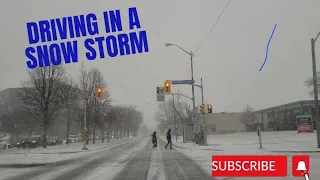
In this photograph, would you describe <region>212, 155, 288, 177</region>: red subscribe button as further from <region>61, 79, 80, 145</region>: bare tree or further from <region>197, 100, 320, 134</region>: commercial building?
<region>61, 79, 80, 145</region>: bare tree

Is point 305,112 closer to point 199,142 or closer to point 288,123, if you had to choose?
point 288,123

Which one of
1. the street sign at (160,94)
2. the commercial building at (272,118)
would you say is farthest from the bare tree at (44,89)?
the commercial building at (272,118)

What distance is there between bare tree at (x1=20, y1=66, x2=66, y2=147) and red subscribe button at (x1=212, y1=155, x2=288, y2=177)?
28.9 metres

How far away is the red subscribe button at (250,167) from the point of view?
11.6 meters

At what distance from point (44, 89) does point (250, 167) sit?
31.0 m

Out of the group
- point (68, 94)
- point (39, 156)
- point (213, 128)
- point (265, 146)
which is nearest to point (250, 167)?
point (39, 156)

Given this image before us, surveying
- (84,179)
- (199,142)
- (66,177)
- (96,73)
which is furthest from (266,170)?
(96,73)

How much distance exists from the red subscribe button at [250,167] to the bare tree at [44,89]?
28925mm

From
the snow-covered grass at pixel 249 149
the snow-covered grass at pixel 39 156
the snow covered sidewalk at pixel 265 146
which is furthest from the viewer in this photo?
the snow covered sidewalk at pixel 265 146

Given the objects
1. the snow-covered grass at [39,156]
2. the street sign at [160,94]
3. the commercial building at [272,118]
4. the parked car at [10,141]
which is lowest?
the parked car at [10,141]

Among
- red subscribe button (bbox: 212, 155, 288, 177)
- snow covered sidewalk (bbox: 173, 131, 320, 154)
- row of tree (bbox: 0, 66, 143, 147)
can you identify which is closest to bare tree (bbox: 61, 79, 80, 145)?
row of tree (bbox: 0, 66, 143, 147)

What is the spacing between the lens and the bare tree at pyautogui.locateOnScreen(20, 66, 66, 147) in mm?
39375

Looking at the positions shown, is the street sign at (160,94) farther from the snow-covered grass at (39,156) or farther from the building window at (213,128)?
the building window at (213,128)

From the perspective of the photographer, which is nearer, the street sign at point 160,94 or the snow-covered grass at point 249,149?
the snow-covered grass at point 249,149
